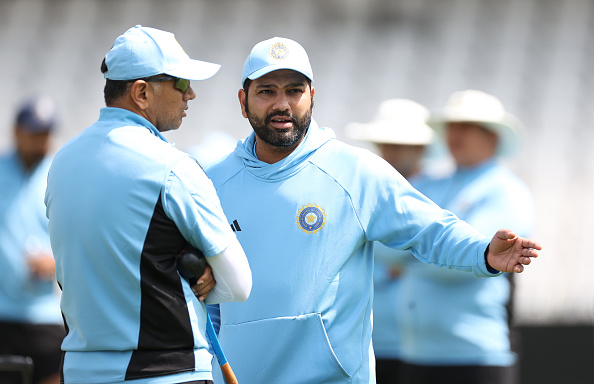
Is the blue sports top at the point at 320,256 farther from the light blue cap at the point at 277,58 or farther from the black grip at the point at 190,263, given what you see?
the black grip at the point at 190,263

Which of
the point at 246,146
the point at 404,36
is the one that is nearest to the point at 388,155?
the point at 246,146

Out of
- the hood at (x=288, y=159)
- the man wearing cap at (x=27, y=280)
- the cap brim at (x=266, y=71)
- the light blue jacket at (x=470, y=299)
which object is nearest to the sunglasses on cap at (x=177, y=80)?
the cap brim at (x=266, y=71)

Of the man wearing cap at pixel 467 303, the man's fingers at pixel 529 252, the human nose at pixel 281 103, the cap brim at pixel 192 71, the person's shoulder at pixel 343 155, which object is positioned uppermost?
the cap brim at pixel 192 71

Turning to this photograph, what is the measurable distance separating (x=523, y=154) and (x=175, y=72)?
7.63m

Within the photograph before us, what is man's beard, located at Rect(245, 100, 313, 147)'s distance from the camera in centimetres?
368

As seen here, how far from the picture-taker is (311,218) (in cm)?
359

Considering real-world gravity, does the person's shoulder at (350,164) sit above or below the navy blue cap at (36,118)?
below

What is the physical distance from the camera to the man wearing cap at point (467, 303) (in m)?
5.50

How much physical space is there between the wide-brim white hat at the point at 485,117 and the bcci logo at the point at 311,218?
9.24ft

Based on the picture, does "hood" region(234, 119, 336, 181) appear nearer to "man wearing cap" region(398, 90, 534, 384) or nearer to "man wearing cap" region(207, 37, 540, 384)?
"man wearing cap" region(207, 37, 540, 384)

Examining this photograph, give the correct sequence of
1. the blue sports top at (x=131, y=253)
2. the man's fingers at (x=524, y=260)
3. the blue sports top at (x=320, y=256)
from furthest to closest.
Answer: the blue sports top at (x=320, y=256)
the man's fingers at (x=524, y=260)
the blue sports top at (x=131, y=253)

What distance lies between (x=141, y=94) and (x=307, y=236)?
2.66 feet

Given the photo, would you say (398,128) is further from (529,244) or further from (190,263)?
(190,263)

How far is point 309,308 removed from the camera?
3.53 m
